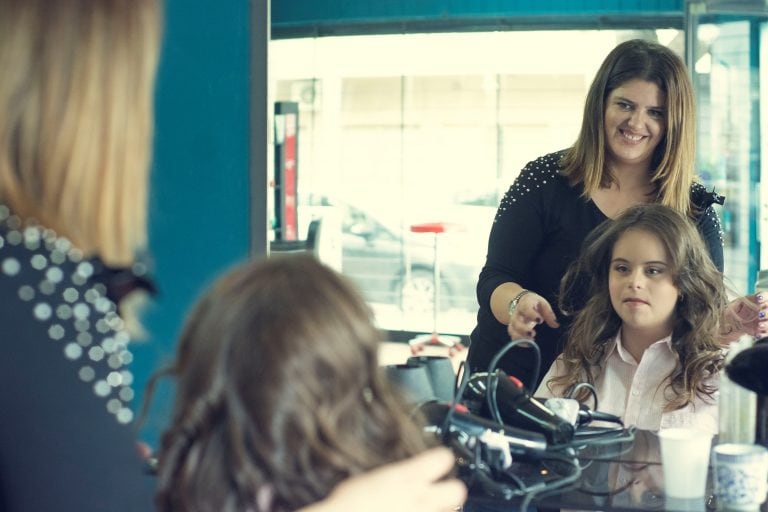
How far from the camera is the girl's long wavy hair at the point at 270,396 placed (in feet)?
3.20

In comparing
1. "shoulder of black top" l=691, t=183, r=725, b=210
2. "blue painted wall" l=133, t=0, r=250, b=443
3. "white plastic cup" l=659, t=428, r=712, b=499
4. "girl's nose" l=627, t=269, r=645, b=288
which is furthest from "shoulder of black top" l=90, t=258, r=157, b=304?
"shoulder of black top" l=691, t=183, r=725, b=210

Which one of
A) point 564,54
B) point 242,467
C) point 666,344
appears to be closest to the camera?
point 242,467

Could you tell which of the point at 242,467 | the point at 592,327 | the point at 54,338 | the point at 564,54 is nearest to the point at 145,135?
the point at 54,338

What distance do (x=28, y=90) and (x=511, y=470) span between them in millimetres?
909

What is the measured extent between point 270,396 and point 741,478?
79 centimetres

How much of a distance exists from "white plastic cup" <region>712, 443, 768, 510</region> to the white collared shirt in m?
0.65

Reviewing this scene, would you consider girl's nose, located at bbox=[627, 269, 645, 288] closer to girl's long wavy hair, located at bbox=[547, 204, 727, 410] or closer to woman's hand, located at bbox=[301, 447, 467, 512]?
girl's long wavy hair, located at bbox=[547, 204, 727, 410]

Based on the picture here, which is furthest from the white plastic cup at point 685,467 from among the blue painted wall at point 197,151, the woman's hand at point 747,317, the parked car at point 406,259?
the parked car at point 406,259

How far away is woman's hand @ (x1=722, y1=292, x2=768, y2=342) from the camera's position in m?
2.22

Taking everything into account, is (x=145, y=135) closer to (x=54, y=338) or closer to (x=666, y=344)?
(x=54, y=338)

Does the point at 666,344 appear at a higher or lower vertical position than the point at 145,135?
lower

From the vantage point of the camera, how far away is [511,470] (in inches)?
61.2

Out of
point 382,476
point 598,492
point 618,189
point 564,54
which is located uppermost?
point 564,54

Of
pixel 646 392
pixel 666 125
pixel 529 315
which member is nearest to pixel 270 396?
pixel 529 315
